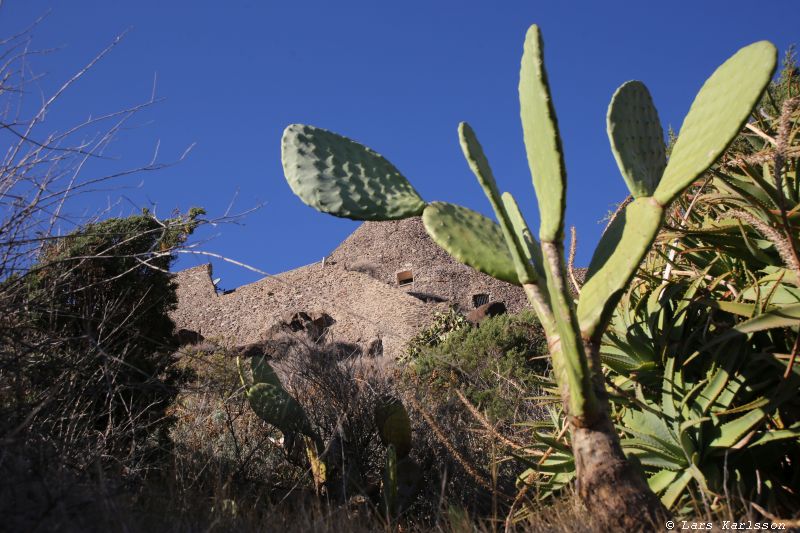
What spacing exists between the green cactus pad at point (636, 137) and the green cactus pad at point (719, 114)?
0.14 m

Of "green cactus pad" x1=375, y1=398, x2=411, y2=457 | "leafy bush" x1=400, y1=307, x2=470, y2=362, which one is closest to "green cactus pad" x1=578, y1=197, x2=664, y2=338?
"green cactus pad" x1=375, y1=398, x2=411, y2=457

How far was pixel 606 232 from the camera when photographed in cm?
265

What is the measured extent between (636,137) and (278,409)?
2.57 m

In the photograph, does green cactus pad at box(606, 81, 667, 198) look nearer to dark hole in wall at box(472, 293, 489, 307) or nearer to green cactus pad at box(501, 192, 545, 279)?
green cactus pad at box(501, 192, 545, 279)

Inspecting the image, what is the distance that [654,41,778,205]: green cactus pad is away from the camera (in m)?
2.29

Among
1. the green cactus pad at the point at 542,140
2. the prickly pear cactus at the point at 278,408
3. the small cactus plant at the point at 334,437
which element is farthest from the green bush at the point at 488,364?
the green cactus pad at the point at 542,140

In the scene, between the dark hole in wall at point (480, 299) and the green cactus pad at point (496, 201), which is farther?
the dark hole in wall at point (480, 299)

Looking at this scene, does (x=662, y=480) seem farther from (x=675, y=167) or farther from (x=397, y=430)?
(x=397, y=430)

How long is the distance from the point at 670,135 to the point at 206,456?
18.0ft

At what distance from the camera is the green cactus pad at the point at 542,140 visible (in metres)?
2.31

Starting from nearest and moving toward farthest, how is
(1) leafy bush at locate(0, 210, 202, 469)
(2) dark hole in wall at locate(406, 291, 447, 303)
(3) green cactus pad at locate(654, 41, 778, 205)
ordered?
(3) green cactus pad at locate(654, 41, 778, 205), (1) leafy bush at locate(0, 210, 202, 469), (2) dark hole in wall at locate(406, 291, 447, 303)

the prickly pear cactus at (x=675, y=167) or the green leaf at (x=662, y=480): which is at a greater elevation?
the prickly pear cactus at (x=675, y=167)

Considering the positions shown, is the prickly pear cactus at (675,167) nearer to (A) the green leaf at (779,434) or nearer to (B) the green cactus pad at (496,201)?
(B) the green cactus pad at (496,201)

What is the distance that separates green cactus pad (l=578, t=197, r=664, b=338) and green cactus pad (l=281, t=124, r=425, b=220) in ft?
2.56
